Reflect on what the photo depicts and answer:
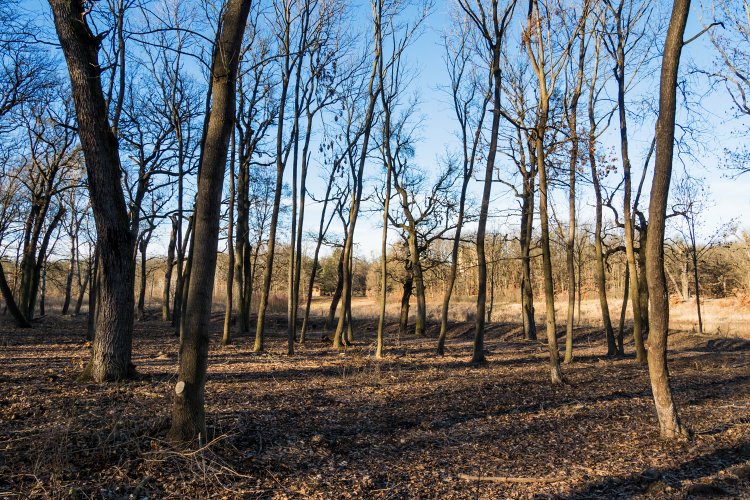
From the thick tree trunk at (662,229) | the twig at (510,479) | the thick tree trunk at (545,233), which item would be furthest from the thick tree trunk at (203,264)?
the thick tree trunk at (545,233)

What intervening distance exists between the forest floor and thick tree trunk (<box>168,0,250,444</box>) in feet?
0.99

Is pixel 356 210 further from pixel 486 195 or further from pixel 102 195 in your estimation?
pixel 102 195

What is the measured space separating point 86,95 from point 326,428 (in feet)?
18.3

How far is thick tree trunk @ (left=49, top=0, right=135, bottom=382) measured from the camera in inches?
289

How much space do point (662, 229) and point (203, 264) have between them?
194 inches

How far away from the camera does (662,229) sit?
6.02 m

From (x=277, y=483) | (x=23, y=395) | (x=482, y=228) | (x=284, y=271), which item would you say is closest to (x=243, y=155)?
(x=482, y=228)

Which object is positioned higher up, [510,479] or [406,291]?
[406,291]

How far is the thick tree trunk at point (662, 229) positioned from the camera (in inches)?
235

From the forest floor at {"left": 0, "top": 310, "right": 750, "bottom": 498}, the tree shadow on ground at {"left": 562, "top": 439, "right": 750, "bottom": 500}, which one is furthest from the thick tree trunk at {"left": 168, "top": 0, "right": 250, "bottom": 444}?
the tree shadow on ground at {"left": 562, "top": 439, "right": 750, "bottom": 500}

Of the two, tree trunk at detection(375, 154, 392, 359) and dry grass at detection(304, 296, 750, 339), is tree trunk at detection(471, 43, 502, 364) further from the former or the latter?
dry grass at detection(304, 296, 750, 339)

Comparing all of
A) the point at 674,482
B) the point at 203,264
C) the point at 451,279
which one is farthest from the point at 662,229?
the point at 451,279

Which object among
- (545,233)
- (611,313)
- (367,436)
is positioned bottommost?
(367,436)

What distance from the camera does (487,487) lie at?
15.1 ft
